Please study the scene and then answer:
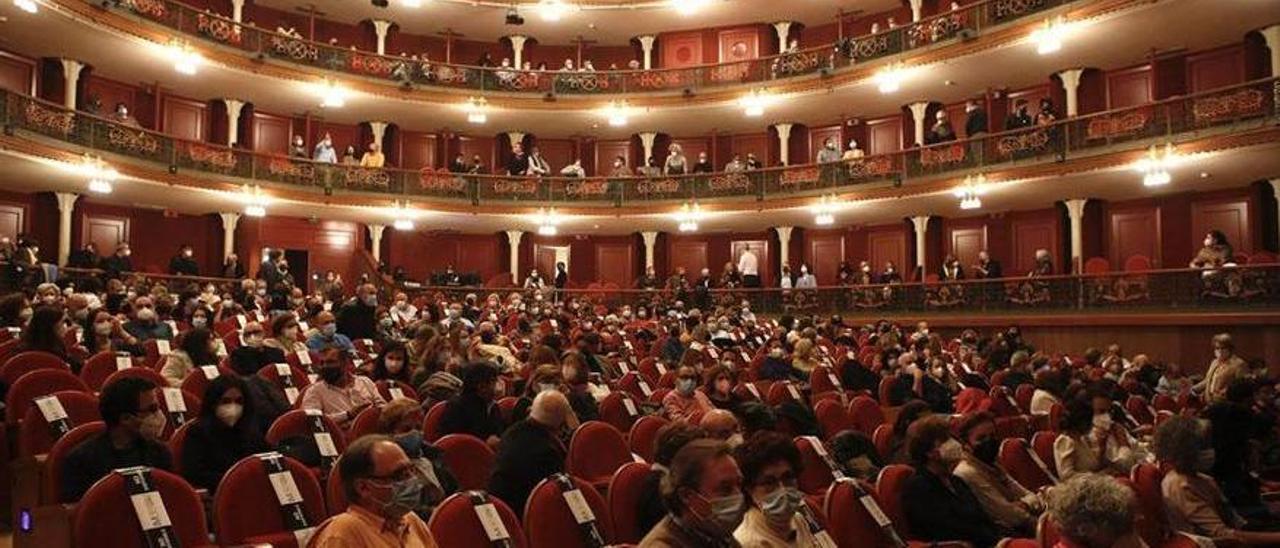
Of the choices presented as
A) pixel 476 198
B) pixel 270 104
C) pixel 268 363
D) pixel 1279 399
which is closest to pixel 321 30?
pixel 270 104

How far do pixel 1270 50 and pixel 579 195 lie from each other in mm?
14955

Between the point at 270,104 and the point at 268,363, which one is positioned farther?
the point at 270,104

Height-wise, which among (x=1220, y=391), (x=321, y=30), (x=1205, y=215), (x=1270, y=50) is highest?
(x=321, y=30)

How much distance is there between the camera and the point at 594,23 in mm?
25438

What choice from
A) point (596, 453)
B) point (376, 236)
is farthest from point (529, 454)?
point (376, 236)

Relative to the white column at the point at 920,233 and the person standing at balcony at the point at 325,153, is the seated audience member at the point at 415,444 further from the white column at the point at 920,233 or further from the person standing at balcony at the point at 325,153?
the white column at the point at 920,233

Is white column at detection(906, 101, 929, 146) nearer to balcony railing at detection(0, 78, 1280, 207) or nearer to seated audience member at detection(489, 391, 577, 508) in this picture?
balcony railing at detection(0, 78, 1280, 207)

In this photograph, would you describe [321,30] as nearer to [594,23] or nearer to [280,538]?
[594,23]

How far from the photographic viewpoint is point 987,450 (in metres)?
4.91

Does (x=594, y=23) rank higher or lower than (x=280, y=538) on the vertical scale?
higher

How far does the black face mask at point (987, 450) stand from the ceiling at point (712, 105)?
1388 cm

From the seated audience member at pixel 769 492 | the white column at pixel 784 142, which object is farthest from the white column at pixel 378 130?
the seated audience member at pixel 769 492

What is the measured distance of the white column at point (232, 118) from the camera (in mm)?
21844

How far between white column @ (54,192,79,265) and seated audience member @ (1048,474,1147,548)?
780 inches
